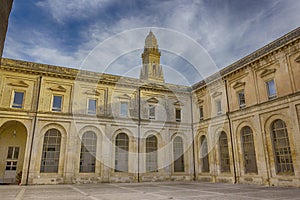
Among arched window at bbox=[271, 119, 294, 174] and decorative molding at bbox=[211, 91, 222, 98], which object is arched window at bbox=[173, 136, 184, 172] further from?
arched window at bbox=[271, 119, 294, 174]

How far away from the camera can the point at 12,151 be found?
2284cm

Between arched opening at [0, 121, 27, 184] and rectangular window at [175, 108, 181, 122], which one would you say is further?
rectangular window at [175, 108, 181, 122]

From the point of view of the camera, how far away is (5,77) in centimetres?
2145

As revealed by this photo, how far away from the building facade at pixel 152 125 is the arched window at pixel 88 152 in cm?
10

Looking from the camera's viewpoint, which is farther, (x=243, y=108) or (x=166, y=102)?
(x=166, y=102)

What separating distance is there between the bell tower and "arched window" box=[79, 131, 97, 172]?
3245cm

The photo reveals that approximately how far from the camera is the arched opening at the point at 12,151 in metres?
22.0

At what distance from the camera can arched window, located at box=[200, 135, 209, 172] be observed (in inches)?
1015

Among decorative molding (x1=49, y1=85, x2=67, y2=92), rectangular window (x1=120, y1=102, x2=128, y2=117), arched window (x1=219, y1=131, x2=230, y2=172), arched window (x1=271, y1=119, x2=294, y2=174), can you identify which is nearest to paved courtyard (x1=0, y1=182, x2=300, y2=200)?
arched window (x1=271, y1=119, x2=294, y2=174)

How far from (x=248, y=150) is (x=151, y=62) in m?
38.9

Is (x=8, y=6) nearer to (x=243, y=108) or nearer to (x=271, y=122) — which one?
(x=271, y=122)

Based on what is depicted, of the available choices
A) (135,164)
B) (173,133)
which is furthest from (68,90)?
(173,133)

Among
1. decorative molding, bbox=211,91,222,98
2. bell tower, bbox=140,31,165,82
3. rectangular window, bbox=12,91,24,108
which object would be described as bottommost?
rectangular window, bbox=12,91,24,108

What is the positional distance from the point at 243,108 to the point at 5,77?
22.0 metres
